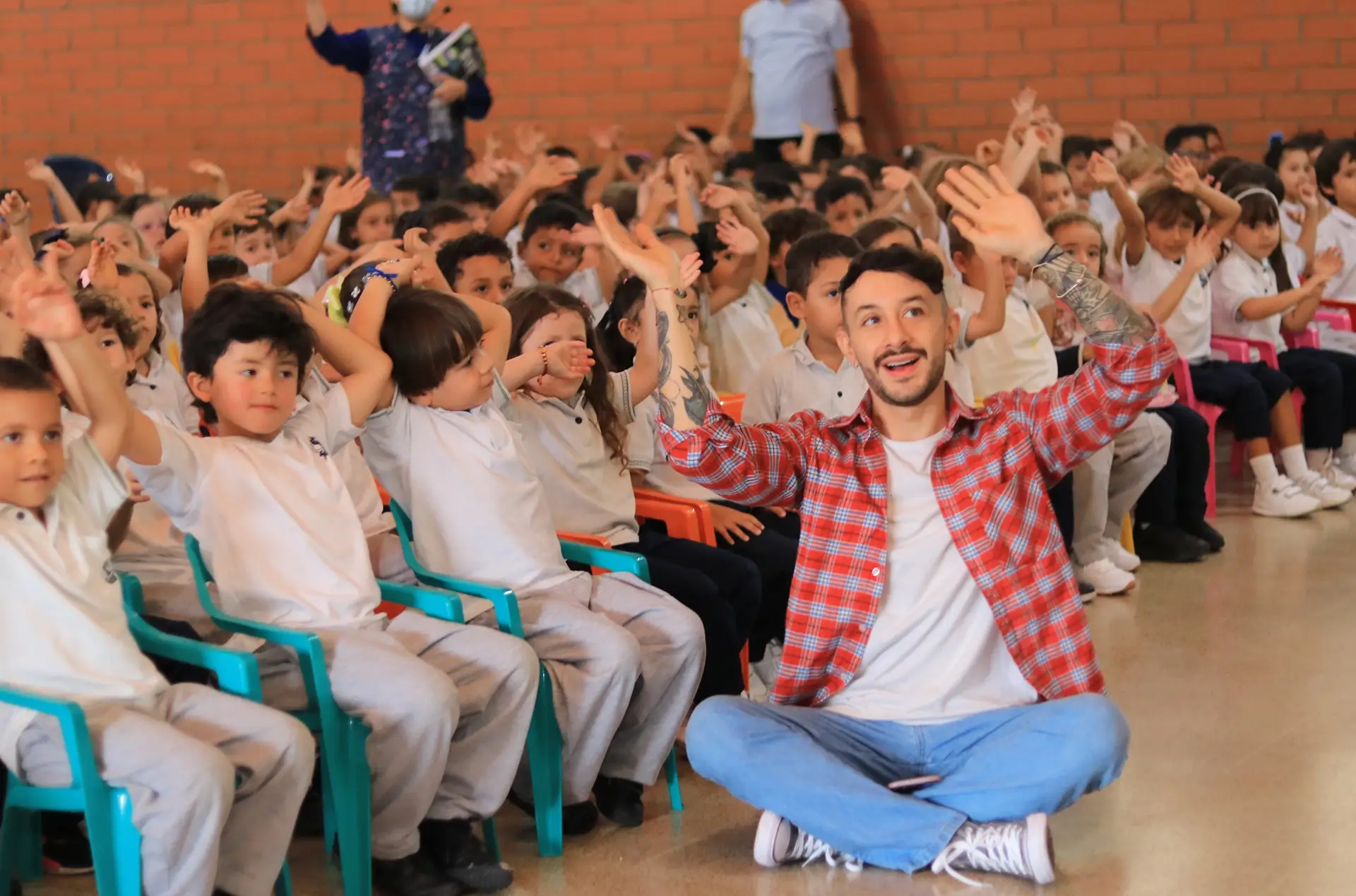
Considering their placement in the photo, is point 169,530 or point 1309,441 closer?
point 169,530

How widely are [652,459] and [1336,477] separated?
3133 mm

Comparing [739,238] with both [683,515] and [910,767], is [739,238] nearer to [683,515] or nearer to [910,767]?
[683,515]

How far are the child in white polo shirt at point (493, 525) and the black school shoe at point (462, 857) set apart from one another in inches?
10.4

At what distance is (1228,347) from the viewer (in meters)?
5.74

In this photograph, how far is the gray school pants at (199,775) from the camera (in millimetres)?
2230

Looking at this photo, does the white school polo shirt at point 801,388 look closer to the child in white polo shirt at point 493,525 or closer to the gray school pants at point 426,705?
the child in white polo shirt at point 493,525

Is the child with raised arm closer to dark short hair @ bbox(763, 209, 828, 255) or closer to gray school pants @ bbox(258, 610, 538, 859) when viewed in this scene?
dark short hair @ bbox(763, 209, 828, 255)

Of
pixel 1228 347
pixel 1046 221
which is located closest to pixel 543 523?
pixel 1046 221

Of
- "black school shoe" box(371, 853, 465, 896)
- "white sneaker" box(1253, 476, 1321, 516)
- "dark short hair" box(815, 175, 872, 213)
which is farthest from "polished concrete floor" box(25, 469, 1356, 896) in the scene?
"dark short hair" box(815, 175, 872, 213)

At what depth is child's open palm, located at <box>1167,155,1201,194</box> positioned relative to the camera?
17.7 ft

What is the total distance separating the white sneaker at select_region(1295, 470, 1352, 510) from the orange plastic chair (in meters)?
2.75

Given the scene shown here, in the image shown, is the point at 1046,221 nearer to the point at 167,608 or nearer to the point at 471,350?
the point at 471,350

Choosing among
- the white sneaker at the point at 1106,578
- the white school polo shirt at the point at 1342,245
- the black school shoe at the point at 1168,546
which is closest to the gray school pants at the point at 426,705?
the white sneaker at the point at 1106,578

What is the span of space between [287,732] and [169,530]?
869mm
